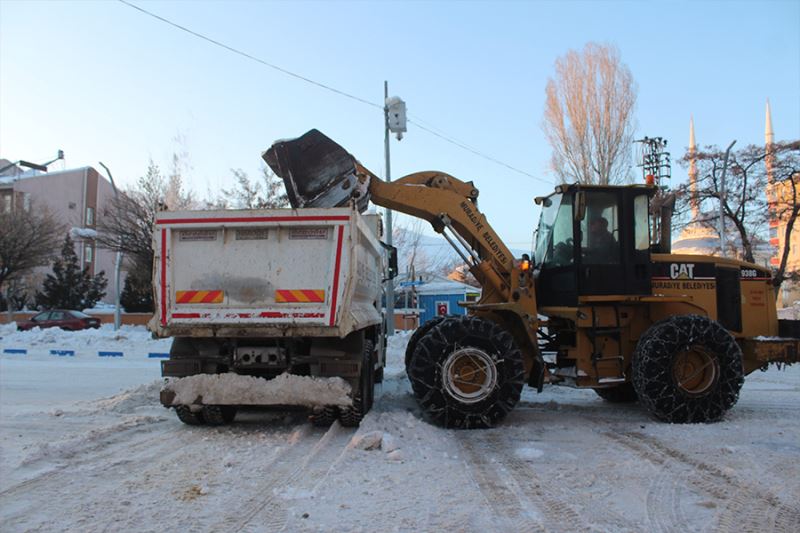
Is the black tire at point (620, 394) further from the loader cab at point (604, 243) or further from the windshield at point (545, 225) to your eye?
the windshield at point (545, 225)

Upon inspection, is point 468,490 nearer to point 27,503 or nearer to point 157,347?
point 27,503

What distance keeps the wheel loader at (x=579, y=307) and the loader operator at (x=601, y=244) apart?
0.01 metres

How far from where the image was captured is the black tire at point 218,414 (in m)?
6.84

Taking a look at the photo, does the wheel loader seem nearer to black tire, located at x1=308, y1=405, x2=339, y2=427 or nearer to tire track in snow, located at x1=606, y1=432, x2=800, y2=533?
black tire, located at x1=308, y1=405, x2=339, y2=427

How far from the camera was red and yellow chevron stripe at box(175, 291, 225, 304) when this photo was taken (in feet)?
21.0

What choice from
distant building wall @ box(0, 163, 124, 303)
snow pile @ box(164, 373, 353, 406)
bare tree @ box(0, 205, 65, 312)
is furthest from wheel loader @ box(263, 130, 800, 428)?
distant building wall @ box(0, 163, 124, 303)

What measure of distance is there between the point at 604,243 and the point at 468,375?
100 inches

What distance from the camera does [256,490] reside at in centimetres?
463

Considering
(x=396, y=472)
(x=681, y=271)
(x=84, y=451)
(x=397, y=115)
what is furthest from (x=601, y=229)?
(x=397, y=115)

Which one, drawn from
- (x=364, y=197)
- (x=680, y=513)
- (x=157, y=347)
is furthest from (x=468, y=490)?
(x=157, y=347)

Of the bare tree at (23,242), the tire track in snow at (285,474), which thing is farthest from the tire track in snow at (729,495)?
the bare tree at (23,242)

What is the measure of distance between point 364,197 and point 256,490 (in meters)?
4.02

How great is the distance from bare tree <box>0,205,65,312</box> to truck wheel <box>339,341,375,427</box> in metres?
30.2

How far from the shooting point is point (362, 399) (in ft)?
22.7
